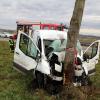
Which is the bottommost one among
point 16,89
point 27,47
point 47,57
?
point 16,89

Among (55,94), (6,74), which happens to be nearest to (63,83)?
(55,94)

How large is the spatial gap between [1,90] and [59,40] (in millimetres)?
2941

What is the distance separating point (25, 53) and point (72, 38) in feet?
6.43

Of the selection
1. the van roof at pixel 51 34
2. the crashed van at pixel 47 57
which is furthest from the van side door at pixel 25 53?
the van roof at pixel 51 34

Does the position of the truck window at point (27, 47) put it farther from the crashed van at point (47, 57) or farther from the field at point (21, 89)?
the field at point (21, 89)

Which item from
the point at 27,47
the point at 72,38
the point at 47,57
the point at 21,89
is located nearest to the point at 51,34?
the point at 27,47

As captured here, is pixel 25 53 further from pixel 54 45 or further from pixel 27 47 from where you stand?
pixel 54 45

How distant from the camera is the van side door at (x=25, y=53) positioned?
39.0ft

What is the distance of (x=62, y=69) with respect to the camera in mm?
11414

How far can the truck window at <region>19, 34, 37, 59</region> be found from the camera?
1227cm

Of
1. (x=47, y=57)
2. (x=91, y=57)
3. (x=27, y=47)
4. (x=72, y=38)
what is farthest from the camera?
(x=91, y=57)

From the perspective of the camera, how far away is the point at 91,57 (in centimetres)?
1330

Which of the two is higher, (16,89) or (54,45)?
(54,45)

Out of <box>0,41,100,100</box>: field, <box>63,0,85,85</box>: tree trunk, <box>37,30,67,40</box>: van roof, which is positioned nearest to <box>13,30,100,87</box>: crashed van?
<box>37,30,67,40</box>: van roof
